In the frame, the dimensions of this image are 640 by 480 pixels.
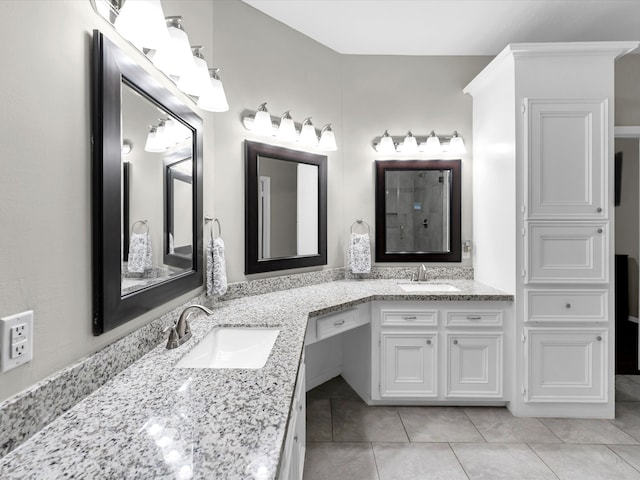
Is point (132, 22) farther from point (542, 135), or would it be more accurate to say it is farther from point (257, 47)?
point (542, 135)

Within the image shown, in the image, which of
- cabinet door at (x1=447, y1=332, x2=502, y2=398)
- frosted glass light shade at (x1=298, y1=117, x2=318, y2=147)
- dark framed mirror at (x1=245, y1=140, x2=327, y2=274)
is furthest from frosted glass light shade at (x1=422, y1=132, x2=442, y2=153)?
cabinet door at (x1=447, y1=332, x2=502, y2=398)

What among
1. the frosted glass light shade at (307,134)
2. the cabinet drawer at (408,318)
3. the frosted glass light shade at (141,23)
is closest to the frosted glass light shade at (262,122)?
the frosted glass light shade at (307,134)

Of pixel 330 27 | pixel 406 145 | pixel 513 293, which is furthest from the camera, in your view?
pixel 406 145

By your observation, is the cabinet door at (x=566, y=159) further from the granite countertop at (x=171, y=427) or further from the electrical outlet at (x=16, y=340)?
the electrical outlet at (x=16, y=340)

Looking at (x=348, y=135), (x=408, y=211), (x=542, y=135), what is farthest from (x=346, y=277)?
(x=542, y=135)

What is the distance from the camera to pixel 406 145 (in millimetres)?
2953

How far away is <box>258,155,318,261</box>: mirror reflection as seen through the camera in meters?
2.44

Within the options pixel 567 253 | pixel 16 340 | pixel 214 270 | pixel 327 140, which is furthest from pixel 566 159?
pixel 16 340

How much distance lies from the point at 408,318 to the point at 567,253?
1082 millimetres

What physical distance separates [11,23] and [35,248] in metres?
0.49

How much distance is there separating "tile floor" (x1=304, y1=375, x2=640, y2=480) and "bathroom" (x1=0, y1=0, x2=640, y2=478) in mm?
1068

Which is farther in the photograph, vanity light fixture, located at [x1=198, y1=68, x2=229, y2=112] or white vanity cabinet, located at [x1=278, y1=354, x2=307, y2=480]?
vanity light fixture, located at [x1=198, y1=68, x2=229, y2=112]

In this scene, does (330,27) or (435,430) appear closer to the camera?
(435,430)

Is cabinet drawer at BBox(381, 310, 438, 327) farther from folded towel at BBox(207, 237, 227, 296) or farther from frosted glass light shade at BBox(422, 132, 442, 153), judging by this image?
frosted glass light shade at BBox(422, 132, 442, 153)
